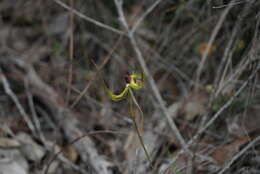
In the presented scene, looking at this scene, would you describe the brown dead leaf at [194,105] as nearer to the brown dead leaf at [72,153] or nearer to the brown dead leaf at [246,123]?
the brown dead leaf at [246,123]

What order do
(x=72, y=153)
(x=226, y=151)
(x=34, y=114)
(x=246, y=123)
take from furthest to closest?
(x=34, y=114) < (x=72, y=153) < (x=246, y=123) < (x=226, y=151)

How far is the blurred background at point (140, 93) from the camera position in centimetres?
191

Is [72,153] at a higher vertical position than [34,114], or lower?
lower

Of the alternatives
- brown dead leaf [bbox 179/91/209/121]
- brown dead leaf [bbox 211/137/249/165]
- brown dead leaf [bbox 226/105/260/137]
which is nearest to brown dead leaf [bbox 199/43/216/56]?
brown dead leaf [bbox 179/91/209/121]

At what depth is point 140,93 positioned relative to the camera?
8.22 ft

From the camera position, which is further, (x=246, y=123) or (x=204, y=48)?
(x=204, y=48)

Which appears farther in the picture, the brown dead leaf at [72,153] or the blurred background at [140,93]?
the brown dead leaf at [72,153]

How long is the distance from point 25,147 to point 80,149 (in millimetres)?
421

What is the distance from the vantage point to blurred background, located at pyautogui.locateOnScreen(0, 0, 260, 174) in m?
1.91

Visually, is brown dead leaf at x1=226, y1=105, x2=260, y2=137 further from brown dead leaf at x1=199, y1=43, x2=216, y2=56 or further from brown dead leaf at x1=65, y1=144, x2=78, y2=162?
brown dead leaf at x1=65, y1=144, x2=78, y2=162

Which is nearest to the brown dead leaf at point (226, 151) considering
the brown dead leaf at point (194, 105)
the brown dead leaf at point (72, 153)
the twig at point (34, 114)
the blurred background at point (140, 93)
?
the blurred background at point (140, 93)


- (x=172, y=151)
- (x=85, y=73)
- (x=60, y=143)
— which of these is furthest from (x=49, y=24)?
(x=172, y=151)

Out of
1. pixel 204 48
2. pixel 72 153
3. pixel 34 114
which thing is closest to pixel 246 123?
pixel 204 48

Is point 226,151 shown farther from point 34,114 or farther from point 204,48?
point 34,114
